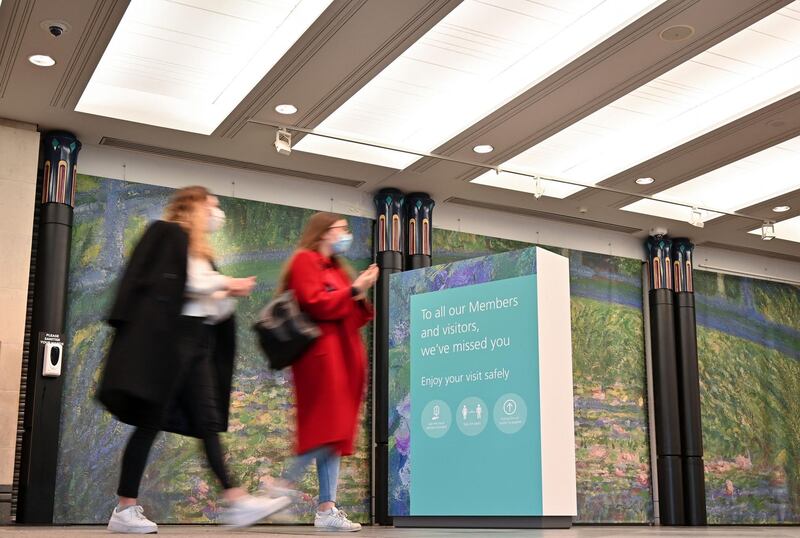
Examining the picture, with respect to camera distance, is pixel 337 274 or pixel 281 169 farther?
pixel 281 169

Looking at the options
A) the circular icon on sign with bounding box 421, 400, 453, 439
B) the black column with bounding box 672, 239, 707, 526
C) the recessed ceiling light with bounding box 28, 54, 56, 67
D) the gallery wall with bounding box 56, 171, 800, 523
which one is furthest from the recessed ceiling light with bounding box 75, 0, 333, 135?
the black column with bounding box 672, 239, 707, 526

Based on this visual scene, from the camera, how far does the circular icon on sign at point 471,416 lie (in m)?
6.44

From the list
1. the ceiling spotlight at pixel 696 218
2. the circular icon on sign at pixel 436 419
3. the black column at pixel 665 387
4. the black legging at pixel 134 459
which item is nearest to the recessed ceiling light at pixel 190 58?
the circular icon on sign at pixel 436 419

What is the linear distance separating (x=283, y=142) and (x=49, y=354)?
3.24 m

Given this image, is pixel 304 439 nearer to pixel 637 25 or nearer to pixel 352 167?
pixel 637 25

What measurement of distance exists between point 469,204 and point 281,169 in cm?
276

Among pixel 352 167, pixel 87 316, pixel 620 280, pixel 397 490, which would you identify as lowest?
pixel 397 490

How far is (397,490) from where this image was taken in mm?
9000

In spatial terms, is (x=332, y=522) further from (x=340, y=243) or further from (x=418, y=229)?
(x=418, y=229)

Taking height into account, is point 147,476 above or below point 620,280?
below

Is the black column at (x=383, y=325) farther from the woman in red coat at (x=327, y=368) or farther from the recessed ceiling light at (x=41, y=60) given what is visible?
the woman in red coat at (x=327, y=368)

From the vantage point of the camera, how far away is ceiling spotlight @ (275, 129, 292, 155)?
960 centimetres

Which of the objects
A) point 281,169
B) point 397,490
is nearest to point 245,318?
point 281,169

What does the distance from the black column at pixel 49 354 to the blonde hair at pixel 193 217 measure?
5.62 metres
